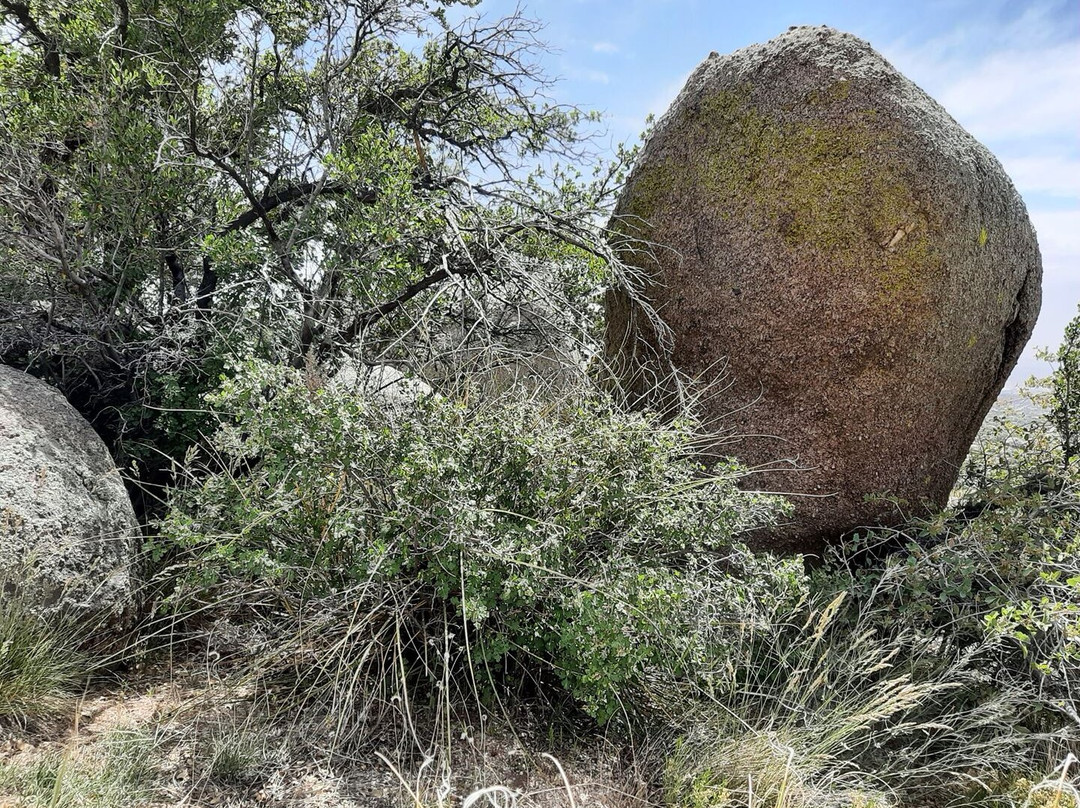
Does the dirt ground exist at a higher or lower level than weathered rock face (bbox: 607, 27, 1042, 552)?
lower

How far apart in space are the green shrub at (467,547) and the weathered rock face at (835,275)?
1.01m

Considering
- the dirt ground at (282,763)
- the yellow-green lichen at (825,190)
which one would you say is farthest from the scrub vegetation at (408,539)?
the yellow-green lichen at (825,190)

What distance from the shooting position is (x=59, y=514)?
320 cm

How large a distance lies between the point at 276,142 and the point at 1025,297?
4866 millimetres

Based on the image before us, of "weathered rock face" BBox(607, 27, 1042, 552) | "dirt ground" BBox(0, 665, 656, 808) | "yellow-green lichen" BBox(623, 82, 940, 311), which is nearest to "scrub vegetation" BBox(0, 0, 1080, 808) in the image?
"dirt ground" BBox(0, 665, 656, 808)

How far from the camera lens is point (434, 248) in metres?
4.41

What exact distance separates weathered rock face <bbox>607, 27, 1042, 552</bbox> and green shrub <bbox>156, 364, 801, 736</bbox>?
101cm

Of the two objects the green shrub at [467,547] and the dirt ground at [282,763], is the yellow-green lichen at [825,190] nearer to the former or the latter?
the green shrub at [467,547]

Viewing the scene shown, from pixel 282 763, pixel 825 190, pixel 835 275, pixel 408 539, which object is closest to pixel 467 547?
pixel 408 539

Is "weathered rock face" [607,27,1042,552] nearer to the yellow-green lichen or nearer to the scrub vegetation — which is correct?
the yellow-green lichen

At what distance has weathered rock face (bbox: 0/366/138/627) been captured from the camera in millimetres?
3049

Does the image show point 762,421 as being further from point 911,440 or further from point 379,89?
point 379,89

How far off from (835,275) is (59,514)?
4.02m

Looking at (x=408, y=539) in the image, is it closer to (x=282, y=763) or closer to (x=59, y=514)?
(x=282, y=763)
